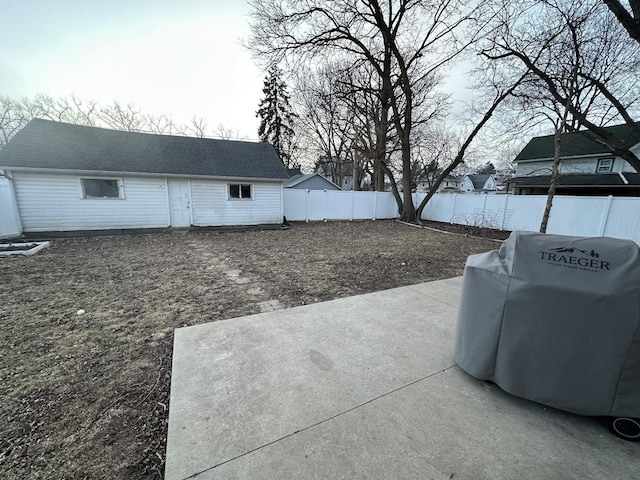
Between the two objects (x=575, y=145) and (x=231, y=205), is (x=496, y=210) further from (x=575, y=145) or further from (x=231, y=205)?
(x=575, y=145)

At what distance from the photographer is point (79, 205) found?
9.17 m

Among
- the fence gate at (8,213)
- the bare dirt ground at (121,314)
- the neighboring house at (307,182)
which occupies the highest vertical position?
the neighboring house at (307,182)

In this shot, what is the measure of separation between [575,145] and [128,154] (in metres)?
27.3

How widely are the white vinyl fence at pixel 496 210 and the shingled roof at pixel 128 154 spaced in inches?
100

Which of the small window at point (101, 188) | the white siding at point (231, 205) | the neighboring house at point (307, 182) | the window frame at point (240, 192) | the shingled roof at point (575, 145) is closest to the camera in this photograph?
the small window at point (101, 188)

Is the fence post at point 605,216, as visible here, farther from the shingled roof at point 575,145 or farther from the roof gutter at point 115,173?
the roof gutter at point 115,173

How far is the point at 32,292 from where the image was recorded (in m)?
3.98

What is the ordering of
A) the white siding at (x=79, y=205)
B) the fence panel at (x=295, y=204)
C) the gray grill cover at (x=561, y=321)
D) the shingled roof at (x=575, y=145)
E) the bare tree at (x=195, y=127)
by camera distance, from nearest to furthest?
1. the gray grill cover at (x=561, y=321)
2. the white siding at (x=79, y=205)
3. the fence panel at (x=295, y=204)
4. the shingled roof at (x=575, y=145)
5. the bare tree at (x=195, y=127)

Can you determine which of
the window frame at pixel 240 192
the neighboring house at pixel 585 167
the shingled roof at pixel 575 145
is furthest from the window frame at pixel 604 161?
the window frame at pixel 240 192

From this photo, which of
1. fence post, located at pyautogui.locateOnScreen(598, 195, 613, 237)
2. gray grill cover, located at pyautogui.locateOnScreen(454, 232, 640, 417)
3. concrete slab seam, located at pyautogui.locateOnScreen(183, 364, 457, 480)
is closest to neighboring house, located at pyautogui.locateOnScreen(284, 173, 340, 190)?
fence post, located at pyautogui.locateOnScreen(598, 195, 613, 237)

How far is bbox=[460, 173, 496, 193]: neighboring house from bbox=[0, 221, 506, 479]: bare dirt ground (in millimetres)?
48708

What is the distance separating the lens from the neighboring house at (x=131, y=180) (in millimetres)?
8648

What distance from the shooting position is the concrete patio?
141cm

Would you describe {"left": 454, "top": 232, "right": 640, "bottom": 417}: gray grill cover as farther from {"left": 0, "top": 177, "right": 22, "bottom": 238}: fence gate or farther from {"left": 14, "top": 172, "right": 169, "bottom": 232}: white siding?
{"left": 0, "top": 177, "right": 22, "bottom": 238}: fence gate
